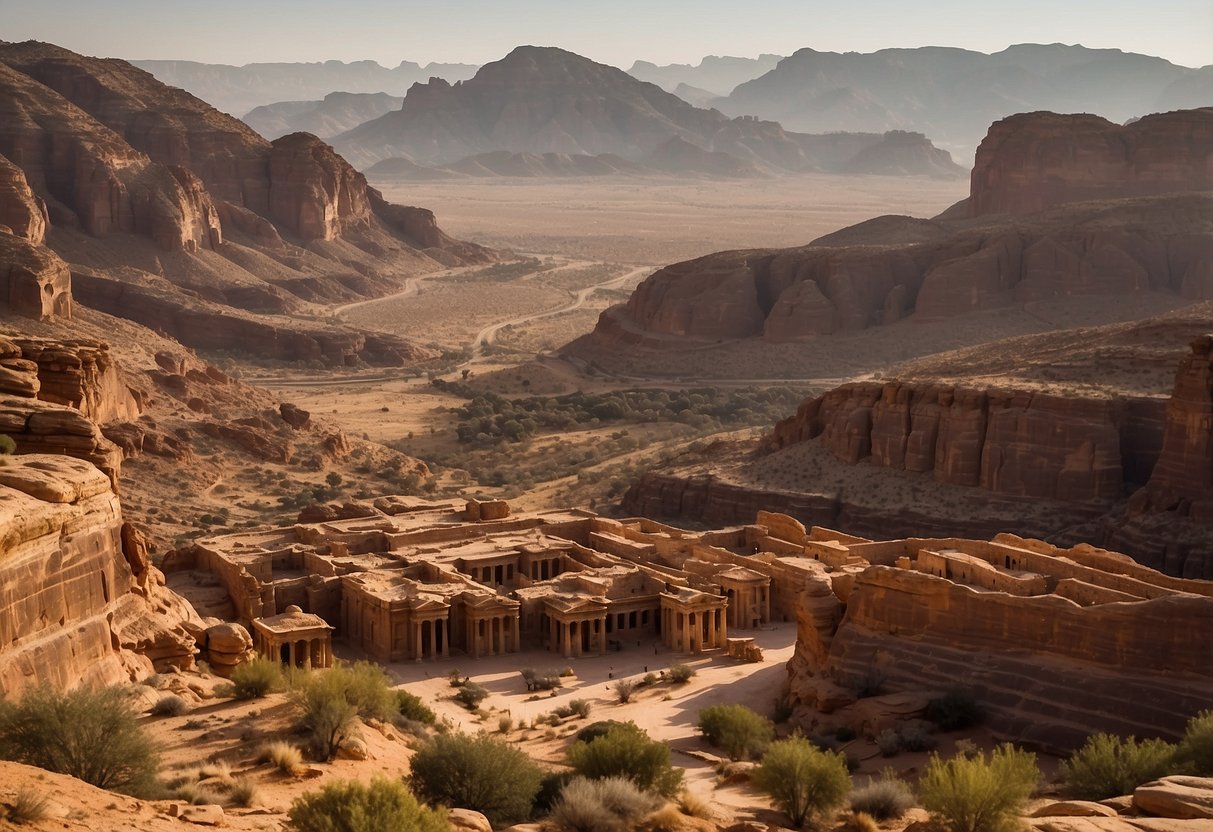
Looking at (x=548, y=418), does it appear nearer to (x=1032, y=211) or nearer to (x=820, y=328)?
(x=820, y=328)

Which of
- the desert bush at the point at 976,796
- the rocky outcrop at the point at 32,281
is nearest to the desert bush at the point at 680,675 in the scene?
the desert bush at the point at 976,796

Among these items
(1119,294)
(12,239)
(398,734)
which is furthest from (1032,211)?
(398,734)

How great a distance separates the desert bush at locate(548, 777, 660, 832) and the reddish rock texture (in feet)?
340

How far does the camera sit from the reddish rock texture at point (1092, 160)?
126 meters

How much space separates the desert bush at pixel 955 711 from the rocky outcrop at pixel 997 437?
2481 centimetres

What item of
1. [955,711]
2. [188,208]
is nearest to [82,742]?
[955,711]

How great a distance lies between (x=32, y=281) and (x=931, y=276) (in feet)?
171

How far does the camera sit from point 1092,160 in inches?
5064

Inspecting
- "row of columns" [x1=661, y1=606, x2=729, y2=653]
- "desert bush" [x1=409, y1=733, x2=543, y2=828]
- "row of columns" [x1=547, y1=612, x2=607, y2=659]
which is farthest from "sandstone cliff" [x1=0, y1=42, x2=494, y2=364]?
"desert bush" [x1=409, y1=733, x2=543, y2=828]

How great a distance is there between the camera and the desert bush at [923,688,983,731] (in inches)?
1490

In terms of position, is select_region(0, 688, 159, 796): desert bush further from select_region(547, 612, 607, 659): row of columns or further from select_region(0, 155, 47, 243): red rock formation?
select_region(0, 155, 47, 243): red rock formation

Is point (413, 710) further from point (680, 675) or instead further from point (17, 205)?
point (17, 205)

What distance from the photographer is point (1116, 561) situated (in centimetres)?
4484

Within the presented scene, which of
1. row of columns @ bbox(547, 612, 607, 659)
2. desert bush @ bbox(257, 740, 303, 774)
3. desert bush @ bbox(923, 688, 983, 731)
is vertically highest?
desert bush @ bbox(257, 740, 303, 774)
